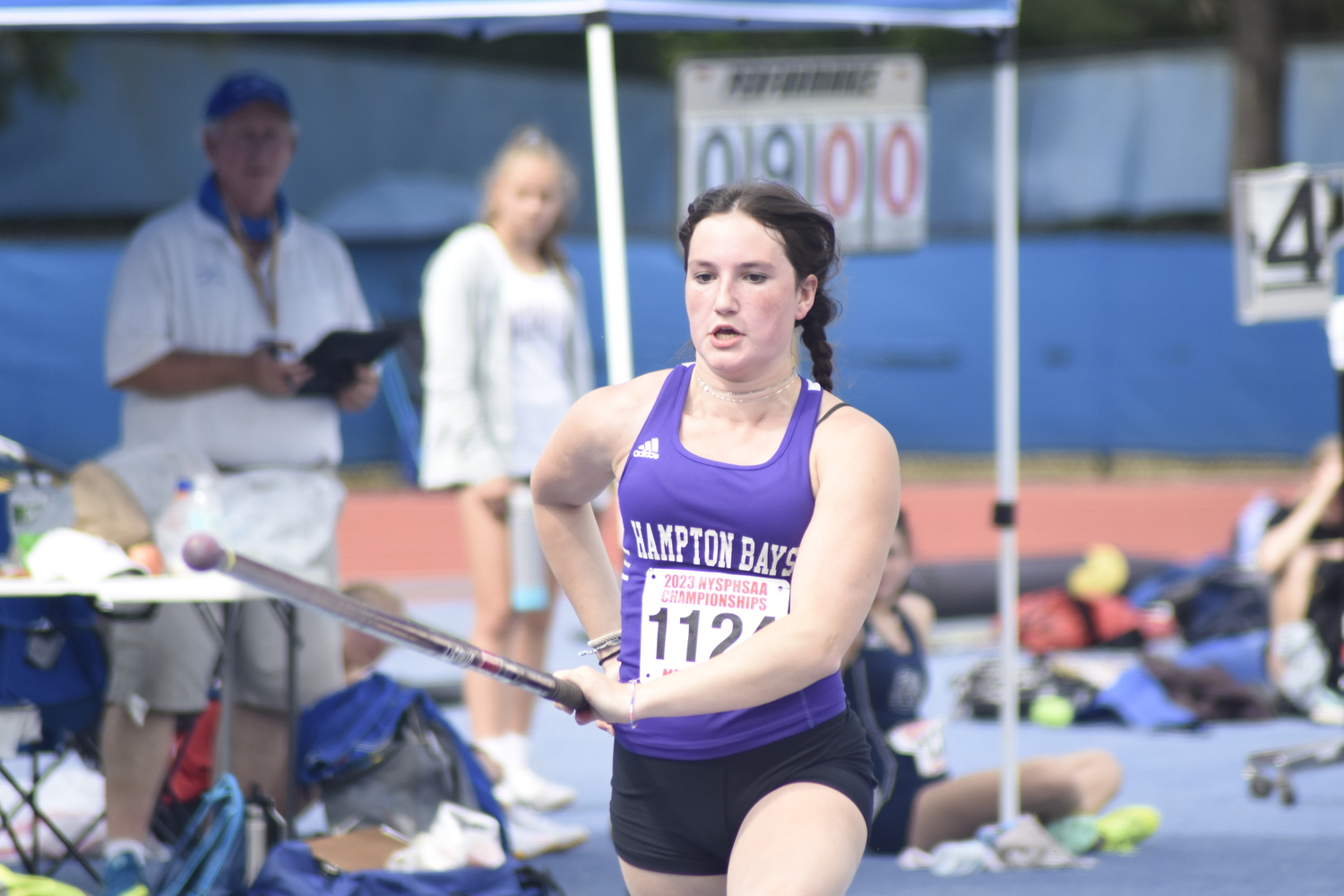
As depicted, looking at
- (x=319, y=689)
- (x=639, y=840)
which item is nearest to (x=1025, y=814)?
(x=319, y=689)

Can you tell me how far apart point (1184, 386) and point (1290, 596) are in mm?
7388

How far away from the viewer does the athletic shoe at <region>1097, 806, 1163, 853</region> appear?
5.14 meters

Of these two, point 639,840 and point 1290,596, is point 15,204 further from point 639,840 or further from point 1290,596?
point 639,840

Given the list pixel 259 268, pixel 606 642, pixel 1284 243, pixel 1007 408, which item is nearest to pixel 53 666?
pixel 259 268

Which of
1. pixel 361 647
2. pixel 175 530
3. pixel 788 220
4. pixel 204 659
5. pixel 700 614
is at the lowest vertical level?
pixel 361 647

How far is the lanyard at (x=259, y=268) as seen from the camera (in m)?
4.84

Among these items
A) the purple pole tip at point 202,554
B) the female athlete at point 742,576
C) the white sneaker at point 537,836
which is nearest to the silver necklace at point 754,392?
the female athlete at point 742,576

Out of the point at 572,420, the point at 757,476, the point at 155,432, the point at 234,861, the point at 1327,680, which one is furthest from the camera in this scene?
the point at 1327,680

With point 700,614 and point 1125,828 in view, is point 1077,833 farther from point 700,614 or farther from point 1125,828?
point 700,614

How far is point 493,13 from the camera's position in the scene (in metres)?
4.22

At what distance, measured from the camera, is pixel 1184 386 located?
48.0ft

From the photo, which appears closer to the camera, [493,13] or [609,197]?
[493,13]

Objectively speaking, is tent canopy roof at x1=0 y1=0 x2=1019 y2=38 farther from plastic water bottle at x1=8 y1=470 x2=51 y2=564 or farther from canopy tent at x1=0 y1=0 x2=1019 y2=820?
plastic water bottle at x1=8 y1=470 x2=51 y2=564

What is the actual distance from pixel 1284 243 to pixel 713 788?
13.0 feet
